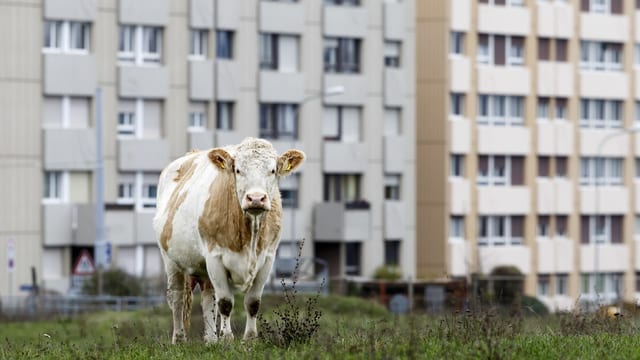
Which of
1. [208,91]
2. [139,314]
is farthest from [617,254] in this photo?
[139,314]

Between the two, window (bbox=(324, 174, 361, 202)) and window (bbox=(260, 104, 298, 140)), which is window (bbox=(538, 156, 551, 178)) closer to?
window (bbox=(324, 174, 361, 202))

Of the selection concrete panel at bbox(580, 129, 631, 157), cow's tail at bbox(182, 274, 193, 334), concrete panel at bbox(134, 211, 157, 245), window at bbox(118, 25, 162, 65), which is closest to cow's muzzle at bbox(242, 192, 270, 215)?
cow's tail at bbox(182, 274, 193, 334)

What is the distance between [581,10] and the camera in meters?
89.8

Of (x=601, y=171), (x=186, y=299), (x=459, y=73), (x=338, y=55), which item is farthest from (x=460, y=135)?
(x=186, y=299)

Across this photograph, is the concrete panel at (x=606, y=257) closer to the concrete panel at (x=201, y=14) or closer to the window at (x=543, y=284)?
the window at (x=543, y=284)

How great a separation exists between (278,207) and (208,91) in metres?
54.9

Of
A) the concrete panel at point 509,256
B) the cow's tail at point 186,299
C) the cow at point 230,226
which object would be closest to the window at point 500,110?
the concrete panel at point 509,256

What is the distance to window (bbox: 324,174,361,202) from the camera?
3051 inches

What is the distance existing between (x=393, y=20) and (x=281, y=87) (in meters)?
6.61

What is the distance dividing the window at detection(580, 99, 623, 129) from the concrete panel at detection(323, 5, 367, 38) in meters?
16.5

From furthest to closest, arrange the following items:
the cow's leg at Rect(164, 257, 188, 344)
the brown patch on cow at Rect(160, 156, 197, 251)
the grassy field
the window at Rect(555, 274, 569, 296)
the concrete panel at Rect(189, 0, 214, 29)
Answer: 1. the window at Rect(555, 274, 569, 296)
2. the concrete panel at Rect(189, 0, 214, 29)
3. the cow's leg at Rect(164, 257, 188, 344)
4. the brown patch on cow at Rect(160, 156, 197, 251)
5. the grassy field

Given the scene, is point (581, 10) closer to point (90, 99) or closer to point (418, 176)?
point (418, 176)

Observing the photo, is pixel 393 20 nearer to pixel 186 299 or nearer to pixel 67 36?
pixel 67 36

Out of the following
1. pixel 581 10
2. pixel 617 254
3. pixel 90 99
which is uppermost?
pixel 581 10
